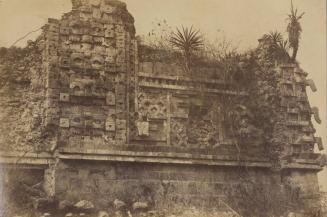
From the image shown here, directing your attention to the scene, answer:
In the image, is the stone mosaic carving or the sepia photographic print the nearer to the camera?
the sepia photographic print

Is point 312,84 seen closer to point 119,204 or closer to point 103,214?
point 119,204

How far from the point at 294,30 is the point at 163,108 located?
348cm

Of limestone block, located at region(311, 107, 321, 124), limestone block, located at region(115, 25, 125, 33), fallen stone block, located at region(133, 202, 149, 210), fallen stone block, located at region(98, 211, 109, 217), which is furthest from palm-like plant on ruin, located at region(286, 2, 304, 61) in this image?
fallen stone block, located at region(98, 211, 109, 217)

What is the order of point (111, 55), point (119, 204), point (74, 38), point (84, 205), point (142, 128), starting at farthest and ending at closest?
point (111, 55)
point (142, 128)
point (74, 38)
point (119, 204)
point (84, 205)

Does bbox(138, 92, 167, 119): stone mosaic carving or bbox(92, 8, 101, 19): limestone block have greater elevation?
bbox(92, 8, 101, 19): limestone block

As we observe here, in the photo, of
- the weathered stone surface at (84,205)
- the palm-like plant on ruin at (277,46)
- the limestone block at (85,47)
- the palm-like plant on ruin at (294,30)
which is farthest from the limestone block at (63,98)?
the palm-like plant on ruin at (294,30)

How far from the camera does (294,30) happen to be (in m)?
12.4

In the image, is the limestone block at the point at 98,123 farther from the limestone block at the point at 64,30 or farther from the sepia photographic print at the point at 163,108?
the limestone block at the point at 64,30

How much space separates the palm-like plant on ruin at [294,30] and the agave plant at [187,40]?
209cm

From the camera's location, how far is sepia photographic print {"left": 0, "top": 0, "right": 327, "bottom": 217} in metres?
10.3

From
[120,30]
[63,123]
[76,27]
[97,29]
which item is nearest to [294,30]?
[120,30]

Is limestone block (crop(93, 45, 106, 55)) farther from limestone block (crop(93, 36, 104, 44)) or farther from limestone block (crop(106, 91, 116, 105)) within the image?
limestone block (crop(106, 91, 116, 105))

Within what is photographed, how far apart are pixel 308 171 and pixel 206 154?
2.41 m

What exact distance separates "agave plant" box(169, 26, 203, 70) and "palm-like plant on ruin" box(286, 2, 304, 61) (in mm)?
2094
